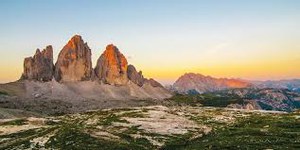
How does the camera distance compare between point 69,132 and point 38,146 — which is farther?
point 69,132

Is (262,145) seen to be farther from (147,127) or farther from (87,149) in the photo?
(147,127)

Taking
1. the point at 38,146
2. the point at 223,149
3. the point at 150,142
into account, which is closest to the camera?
the point at 223,149

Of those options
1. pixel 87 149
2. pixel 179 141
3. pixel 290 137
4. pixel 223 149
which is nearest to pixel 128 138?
pixel 179 141

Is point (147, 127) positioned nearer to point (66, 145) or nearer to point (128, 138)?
point (128, 138)

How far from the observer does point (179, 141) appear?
240 ft

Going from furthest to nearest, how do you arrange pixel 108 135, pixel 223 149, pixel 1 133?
pixel 1 133, pixel 108 135, pixel 223 149

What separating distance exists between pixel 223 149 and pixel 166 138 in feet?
71.9

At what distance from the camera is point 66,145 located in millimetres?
64438

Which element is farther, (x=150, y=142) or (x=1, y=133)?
(x=1, y=133)

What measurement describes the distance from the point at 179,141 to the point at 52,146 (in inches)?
901

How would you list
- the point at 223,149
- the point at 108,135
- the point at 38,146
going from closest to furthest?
1. the point at 223,149
2. the point at 38,146
3. the point at 108,135

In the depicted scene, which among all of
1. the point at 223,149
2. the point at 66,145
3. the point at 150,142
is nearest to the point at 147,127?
the point at 150,142

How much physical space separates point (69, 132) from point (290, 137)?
130 ft

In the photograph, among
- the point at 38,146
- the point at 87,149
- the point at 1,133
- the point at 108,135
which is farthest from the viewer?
A: the point at 1,133
